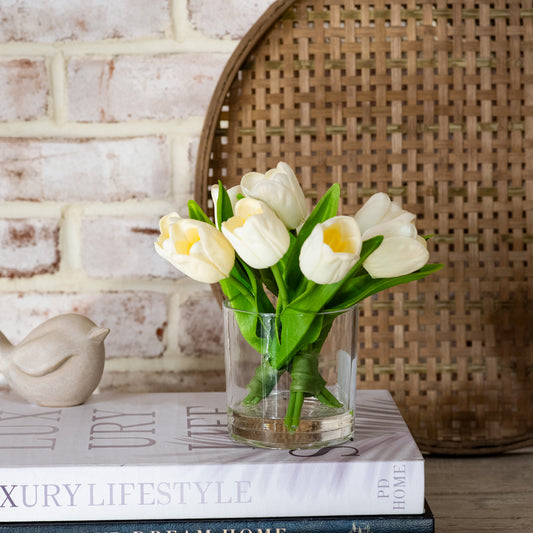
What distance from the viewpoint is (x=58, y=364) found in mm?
693

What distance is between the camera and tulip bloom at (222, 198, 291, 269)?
528 millimetres

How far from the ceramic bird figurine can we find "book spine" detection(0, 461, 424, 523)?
0.15 meters

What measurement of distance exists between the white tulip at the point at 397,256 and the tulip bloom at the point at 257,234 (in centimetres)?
8

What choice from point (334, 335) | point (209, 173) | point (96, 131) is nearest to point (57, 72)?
point (96, 131)

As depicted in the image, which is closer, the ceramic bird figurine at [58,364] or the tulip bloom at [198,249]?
the tulip bloom at [198,249]

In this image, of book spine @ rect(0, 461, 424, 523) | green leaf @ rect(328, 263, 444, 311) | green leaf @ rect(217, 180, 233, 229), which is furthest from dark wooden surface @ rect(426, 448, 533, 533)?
green leaf @ rect(217, 180, 233, 229)

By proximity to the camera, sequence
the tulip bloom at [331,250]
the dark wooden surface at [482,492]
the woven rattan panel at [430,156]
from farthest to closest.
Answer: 1. the woven rattan panel at [430,156]
2. the dark wooden surface at [482,492]
3. the tulip bloom at [331,250]

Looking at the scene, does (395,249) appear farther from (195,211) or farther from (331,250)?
(195,211)

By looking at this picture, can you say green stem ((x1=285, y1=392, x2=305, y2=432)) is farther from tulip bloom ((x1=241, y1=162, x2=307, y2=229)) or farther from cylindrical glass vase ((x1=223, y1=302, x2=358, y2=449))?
tulip bloom ((x1=241, y1=162, x2=307, y2=229))

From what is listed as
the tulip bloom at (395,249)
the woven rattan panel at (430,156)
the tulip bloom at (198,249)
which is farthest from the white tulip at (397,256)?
the woven rattan panel at (430,156)

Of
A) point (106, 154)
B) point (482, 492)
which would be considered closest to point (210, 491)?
point (482, 492)

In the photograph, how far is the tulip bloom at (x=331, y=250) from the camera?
0.51 m

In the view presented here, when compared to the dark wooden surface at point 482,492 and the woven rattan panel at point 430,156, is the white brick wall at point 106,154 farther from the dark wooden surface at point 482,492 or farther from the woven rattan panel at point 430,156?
the dark wooden surface at point 482,492

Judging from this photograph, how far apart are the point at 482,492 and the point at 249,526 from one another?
0.99 feet
